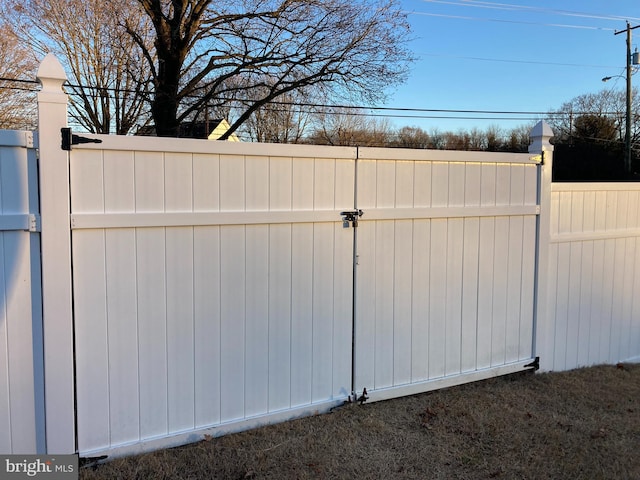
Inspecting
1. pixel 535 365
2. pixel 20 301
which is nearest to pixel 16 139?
pixel 20 301

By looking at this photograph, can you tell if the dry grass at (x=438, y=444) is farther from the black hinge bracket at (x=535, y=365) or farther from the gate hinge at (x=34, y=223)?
the gate hinge at (x=34, y=223)

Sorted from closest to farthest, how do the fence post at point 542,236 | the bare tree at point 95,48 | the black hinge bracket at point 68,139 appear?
the black hinge bracket at point 68,139
the fence post at point 542,236
the bare tree at point 95,48

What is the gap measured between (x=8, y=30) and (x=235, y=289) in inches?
533

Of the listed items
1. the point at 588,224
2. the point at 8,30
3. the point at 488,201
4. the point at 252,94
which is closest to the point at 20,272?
the point at 488,201

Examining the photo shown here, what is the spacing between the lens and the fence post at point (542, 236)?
4.10m

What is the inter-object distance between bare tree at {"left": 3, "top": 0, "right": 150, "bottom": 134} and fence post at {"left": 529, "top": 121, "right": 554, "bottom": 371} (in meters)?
9.43

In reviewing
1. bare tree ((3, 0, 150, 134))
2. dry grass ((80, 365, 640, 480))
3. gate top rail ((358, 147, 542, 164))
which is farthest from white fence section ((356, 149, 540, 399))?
bare tree ((3, 0, 150, 134))

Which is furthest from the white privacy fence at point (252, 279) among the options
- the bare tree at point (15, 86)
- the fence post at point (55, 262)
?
the bare tree at point (15, 86)

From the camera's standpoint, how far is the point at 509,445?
114 inches

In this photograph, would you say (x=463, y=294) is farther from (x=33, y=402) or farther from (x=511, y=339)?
(x=33, y=402)

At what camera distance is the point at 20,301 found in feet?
7.84

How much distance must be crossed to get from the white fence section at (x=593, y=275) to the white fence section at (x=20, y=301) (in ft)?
12.5

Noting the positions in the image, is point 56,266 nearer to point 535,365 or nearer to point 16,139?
point 16,139

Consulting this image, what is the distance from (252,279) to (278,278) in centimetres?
17
